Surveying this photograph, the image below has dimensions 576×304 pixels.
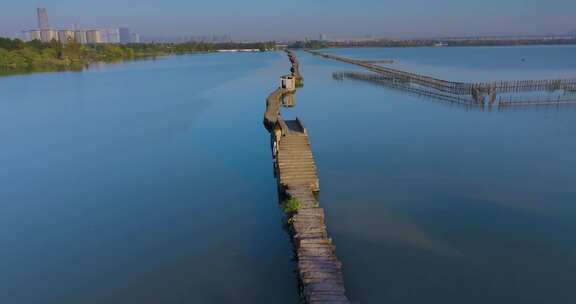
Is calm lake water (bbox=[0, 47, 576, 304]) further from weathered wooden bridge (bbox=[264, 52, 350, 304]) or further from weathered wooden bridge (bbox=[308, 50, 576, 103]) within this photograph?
weathered wooden bridge (bbox=[308, 50, 576, 103])

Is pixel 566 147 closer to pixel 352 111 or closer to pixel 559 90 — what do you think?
Result: pixel 352 111

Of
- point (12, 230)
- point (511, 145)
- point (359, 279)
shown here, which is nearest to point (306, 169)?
point (359, 279)

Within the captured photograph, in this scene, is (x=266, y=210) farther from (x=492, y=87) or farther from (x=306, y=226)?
(x=492, y=87)

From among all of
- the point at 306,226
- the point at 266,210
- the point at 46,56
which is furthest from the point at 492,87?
the point at 46,56

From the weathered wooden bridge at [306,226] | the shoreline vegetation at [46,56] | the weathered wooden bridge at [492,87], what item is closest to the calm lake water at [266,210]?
the weathered wooden bridge at [306,226]

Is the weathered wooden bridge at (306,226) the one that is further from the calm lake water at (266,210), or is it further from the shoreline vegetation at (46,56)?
the shoreline vegetation at (46,56)

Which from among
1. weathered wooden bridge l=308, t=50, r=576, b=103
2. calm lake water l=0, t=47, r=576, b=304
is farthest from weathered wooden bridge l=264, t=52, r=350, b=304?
weathered wooden bridge l=308, t=50, r=576, b=103
